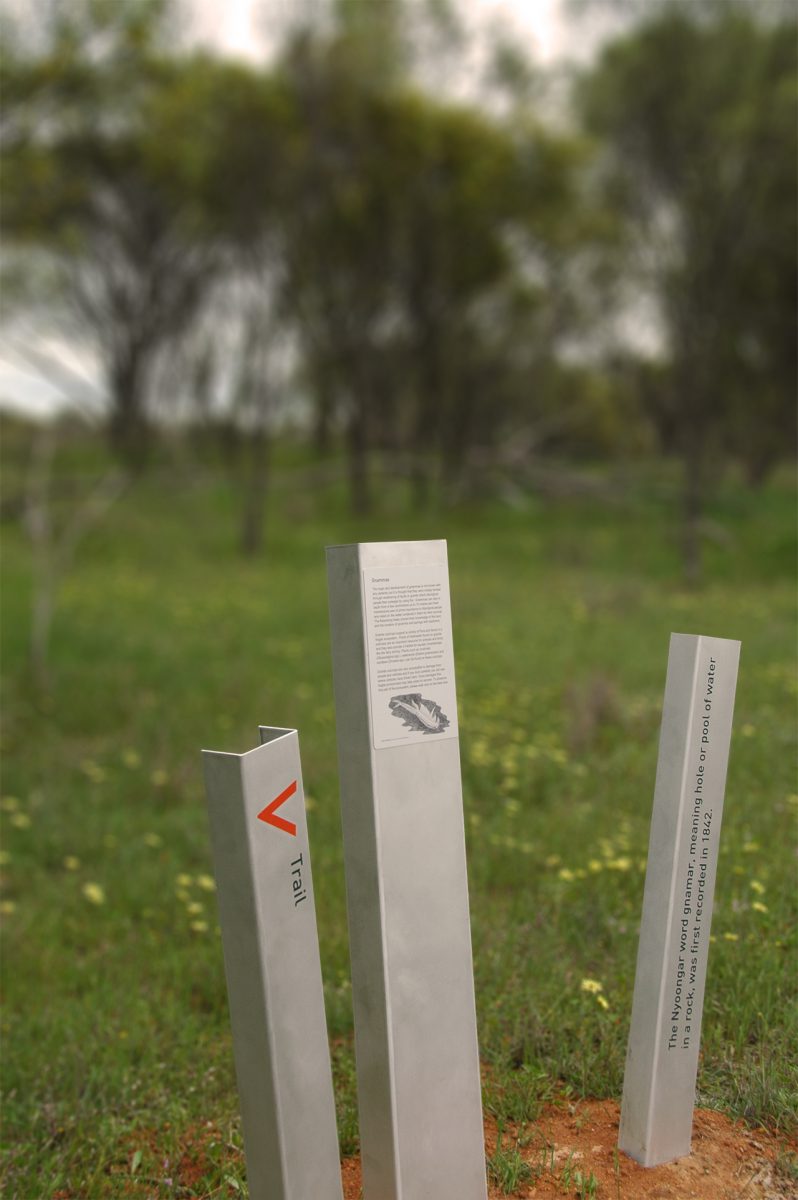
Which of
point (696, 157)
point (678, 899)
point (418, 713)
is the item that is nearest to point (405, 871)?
point (418, 713)

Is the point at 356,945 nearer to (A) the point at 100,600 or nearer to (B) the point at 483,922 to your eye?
(B) the point at 483,922

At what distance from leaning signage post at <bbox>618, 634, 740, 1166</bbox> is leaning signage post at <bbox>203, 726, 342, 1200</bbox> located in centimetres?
87

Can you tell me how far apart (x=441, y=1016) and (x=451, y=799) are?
55 cm

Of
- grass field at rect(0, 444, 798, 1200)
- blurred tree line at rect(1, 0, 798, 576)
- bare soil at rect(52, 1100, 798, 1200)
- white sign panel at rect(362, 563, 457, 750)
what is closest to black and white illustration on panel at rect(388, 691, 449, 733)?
white sign panel at rect(362, 563, 457, 750)

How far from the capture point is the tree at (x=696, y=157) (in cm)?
1580

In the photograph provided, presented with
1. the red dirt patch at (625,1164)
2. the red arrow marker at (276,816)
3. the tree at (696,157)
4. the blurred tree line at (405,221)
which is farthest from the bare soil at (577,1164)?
the tree at (696,157)

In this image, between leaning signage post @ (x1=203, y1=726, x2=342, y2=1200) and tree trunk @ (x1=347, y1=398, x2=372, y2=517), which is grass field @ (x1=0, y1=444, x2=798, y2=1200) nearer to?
leaning signage post @ (x1=203, y1=726, x2=342, y2=1200)

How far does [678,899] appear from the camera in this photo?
2.92 meters

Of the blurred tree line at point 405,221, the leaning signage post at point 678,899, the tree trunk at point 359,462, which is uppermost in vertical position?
the blurred tree line at point 405,221

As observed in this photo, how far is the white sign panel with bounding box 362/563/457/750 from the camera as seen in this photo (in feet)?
8.64

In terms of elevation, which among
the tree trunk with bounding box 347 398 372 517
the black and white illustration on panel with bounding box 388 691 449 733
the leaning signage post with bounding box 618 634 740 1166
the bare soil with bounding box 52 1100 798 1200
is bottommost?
the bare soil with bounding box 52 1100 798 1200

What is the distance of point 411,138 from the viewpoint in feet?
64.5

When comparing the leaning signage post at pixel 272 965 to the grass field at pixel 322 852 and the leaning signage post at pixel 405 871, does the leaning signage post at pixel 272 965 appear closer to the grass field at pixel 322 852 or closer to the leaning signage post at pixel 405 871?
the leaning signage post at pixel 405 871

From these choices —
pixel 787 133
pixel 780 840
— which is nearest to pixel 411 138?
pixel 787 133
